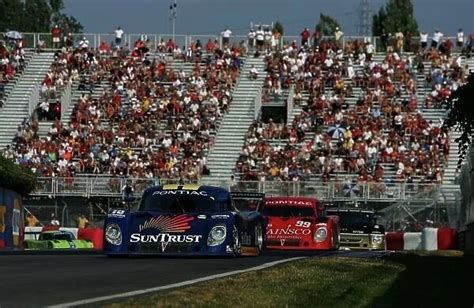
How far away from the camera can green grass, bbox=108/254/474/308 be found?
12422 mm

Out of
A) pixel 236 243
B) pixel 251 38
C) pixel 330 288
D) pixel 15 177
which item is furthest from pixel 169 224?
pixel 251 38

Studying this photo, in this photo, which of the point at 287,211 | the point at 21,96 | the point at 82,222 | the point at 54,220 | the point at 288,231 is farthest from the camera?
the point at 21,96

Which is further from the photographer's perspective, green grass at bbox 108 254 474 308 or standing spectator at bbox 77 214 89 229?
standing spectator at bbox 77 214 89 229

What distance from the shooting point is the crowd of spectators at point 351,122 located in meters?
50.0

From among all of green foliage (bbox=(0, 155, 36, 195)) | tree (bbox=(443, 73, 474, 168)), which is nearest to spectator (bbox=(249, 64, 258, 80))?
green foliage (bbox=(0, 155, 36, 195))

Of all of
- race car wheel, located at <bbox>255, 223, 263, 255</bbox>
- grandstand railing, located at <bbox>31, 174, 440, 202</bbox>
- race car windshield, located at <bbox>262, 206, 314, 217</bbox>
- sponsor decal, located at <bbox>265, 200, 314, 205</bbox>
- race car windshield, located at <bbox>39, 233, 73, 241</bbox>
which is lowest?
race car windshield, located at <bbox>39, 233, 73, 241</bbox>

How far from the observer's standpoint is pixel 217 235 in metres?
22.7

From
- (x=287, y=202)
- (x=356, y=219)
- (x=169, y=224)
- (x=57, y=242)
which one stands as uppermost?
(x=169, y=224)

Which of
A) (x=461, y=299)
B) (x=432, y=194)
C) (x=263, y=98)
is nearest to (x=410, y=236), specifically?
(x=432, y=194)

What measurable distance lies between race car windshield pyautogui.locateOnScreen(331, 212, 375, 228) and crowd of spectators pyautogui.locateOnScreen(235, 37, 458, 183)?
7.97m

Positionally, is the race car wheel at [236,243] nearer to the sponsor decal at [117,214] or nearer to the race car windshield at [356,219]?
the sponsor decal at [117,214]

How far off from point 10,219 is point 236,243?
1455 cm

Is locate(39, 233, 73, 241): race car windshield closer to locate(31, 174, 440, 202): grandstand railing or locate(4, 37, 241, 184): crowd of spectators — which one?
locate(31, 174, 440, 202): grandstand railing

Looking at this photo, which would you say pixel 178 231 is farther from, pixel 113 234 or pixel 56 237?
pixel 56 237
